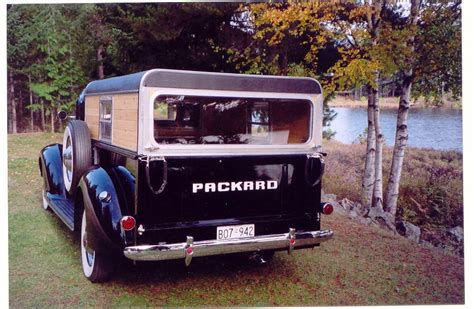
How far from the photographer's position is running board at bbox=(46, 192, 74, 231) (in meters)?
4.31

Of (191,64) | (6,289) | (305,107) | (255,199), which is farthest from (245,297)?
(191,64)

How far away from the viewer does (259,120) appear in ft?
13.2

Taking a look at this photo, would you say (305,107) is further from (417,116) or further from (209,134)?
(417,116)

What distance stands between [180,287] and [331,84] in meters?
2.71

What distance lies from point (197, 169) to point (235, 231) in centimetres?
61

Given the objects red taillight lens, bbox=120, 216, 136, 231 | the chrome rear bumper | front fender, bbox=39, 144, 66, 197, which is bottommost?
the chrome rear bumper

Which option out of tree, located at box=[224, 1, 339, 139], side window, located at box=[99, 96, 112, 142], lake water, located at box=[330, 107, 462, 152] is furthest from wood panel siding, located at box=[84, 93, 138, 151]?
lake water, located at box=[330, 107, 462, 152]

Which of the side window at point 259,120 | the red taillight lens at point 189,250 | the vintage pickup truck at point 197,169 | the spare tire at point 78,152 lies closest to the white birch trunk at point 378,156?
the vintage pickup truck at point 197,169

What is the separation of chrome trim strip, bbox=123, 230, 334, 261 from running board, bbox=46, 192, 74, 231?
4.00 ft

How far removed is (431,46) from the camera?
4.65 meters

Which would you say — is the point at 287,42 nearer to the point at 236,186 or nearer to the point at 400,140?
the point at 400,140

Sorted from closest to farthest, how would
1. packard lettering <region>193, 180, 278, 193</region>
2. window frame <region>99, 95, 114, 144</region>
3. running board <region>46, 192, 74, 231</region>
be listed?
packard lettering <region>193, 180, 278, 193</region> → window frame <region>99, 95, 114, 144</region> → running board <region>46, 192, 74, 231</region>

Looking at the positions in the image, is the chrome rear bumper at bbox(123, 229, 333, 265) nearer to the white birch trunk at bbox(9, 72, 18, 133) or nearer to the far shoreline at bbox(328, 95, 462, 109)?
the far shoreline at bbox(328, 95, 462, 109)

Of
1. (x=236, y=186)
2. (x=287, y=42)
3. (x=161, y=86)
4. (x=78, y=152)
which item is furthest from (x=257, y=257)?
(x=287, y=42)
